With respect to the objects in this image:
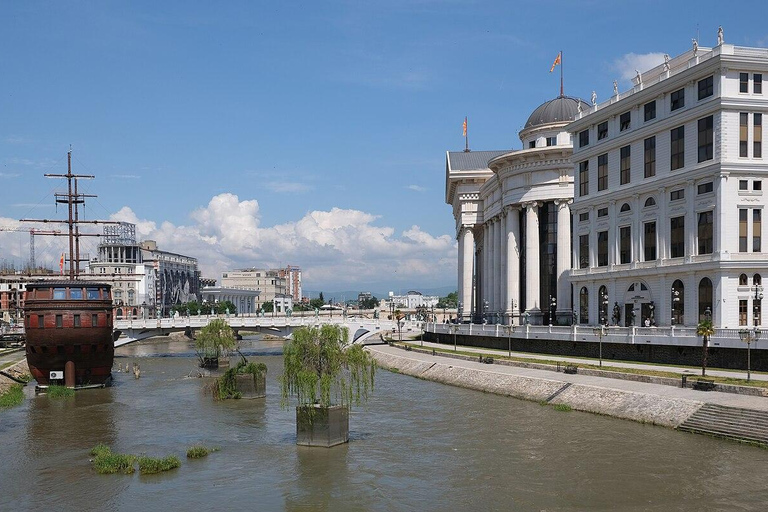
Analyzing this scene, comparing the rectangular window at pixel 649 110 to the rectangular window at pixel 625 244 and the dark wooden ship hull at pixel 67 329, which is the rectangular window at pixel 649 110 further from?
the dark wooden ship hull at pixel 67 329

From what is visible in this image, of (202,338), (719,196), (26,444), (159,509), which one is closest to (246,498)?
(159,509)

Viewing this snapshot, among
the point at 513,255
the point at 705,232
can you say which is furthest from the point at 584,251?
the point at 513,255

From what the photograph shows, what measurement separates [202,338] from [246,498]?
57078 millimetres

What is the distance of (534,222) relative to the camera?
9100 cm

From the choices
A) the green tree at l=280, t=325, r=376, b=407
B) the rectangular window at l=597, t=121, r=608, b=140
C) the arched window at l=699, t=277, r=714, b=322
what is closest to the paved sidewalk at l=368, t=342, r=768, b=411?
the arched window at l=699, t=277, r=714, b=322

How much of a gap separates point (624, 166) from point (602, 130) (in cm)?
594

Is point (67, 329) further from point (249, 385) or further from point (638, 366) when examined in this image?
point (638, 366)

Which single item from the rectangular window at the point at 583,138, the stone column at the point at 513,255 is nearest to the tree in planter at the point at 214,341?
the stone column at the point at 513,255

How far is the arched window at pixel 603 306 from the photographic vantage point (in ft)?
238

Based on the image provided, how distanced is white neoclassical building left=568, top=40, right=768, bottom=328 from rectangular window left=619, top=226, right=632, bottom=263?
13 centimetres

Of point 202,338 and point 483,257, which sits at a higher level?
point 483,257

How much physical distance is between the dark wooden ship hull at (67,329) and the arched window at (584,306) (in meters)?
45.3

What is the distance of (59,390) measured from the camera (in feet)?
204

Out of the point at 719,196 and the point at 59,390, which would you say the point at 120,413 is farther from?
the point at 719,196
